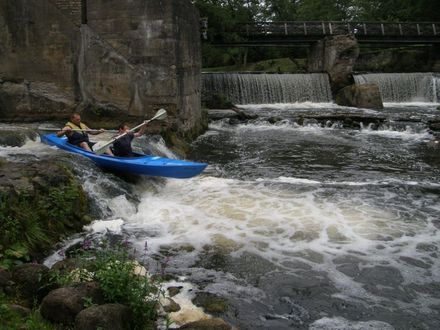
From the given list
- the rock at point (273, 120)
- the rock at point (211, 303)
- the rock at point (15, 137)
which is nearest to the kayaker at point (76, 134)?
the rock at point (15, 137)

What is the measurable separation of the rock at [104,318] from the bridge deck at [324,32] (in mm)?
20920

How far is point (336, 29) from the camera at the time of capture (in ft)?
80.5

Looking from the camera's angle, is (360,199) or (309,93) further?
(309,93)

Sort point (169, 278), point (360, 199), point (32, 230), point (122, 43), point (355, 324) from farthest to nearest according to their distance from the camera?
point (122, 43), point (360, 199), point (32, 230), point (169, 278), point (355, 324)

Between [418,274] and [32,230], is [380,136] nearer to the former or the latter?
[418,274]

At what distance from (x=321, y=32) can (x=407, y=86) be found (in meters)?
5.11

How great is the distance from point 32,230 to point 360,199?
16.8 feet

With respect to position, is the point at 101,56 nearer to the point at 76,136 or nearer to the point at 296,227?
the point at 76,136

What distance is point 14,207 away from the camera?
5539 millimetres

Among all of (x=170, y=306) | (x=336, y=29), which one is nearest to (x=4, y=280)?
(x=170, y=306)

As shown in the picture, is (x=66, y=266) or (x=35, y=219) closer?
(x=66, y=266)

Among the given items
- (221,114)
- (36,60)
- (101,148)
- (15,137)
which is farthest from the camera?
(221,114)

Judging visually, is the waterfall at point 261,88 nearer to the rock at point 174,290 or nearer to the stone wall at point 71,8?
the stone wall at point 71,8

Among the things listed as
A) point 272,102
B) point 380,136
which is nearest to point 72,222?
point 380,136
